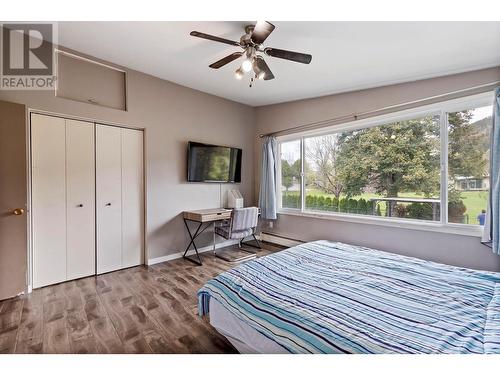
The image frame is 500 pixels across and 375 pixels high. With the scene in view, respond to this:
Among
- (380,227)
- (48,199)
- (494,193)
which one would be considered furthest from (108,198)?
(494,193)

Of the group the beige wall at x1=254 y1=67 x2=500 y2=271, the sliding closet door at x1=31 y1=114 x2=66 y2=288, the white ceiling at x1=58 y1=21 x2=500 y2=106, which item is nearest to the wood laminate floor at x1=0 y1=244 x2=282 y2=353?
the sliding closet door at x1=31 y1=114 x2=66 y2=288

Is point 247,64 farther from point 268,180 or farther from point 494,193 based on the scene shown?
point 494,193

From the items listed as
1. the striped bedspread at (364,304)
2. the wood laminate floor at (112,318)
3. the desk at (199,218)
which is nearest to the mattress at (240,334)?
the striped bedspread at (364,304)

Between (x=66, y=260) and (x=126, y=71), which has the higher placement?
(x=126, y=71)

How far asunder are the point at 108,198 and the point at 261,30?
8.70 ft

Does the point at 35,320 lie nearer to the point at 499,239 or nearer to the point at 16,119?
the point at 16,119

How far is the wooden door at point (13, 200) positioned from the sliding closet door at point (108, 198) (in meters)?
0.71

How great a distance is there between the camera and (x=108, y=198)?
3027 millimetres

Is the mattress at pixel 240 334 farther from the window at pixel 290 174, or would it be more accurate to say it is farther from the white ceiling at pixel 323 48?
the window at pixel 290 174

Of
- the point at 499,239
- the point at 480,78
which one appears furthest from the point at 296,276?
the point at 480,78

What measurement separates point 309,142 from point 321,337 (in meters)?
3.39

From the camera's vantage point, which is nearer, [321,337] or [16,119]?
[321,337]

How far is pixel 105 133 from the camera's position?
9.78 feet
